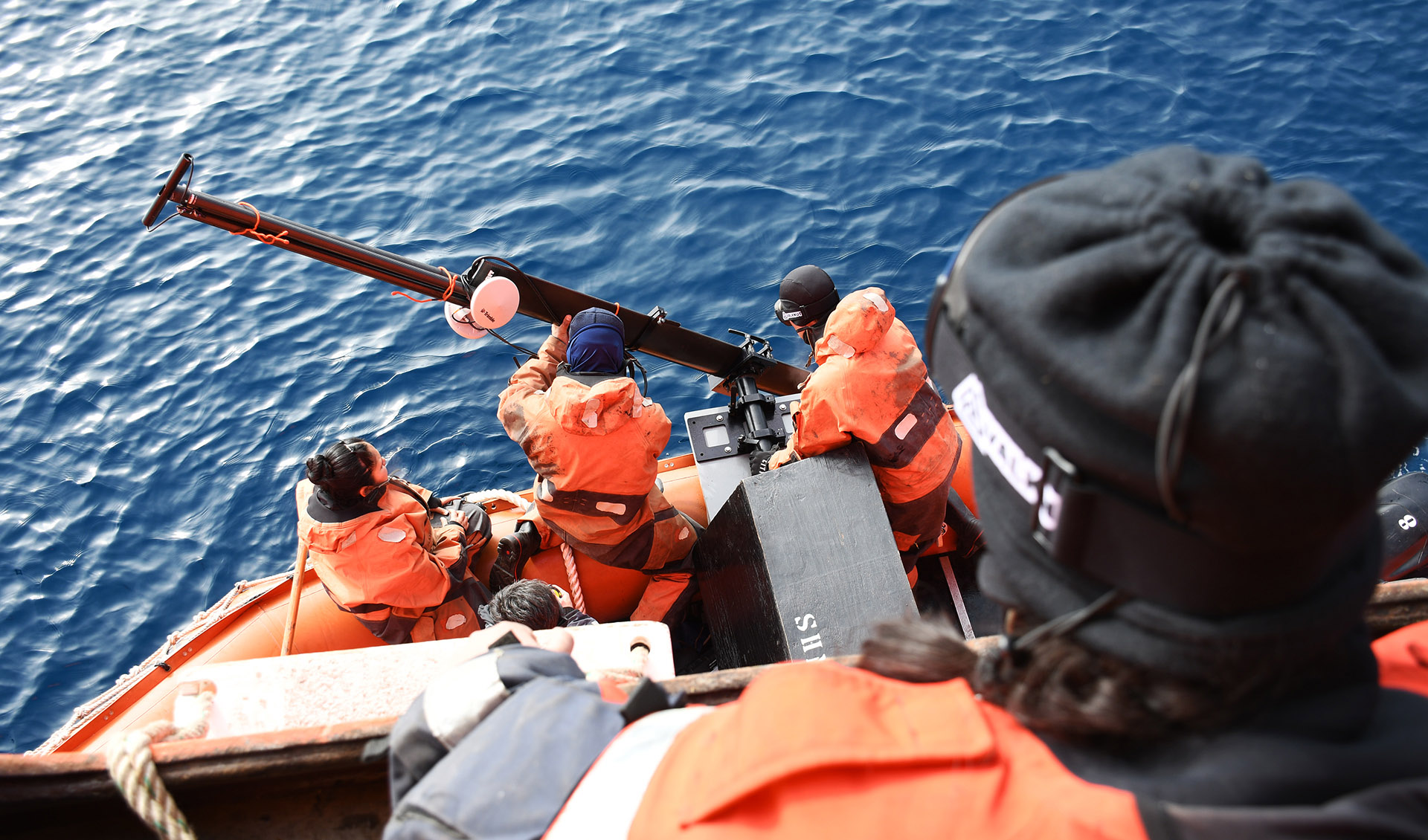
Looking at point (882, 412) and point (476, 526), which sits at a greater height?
point (882, 412)

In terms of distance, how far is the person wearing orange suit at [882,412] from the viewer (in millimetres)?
3238

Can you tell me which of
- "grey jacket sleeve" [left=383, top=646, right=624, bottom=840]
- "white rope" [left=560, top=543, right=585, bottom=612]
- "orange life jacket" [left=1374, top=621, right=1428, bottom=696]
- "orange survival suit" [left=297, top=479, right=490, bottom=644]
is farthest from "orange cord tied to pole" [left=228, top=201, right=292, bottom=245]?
"orange life jacket" [left=1374, top=621, right=1428, bottom=696]

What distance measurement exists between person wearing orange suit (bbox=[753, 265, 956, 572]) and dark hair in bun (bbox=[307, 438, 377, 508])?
1761 mm

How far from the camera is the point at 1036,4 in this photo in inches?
336

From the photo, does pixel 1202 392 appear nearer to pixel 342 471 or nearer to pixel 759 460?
pixel 342 471

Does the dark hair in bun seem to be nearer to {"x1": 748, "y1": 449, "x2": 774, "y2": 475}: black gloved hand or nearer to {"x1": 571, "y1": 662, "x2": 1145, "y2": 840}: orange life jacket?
{"x1": 748, "y1": 449, "x2": 774, "y2": 475}: black gloved hand

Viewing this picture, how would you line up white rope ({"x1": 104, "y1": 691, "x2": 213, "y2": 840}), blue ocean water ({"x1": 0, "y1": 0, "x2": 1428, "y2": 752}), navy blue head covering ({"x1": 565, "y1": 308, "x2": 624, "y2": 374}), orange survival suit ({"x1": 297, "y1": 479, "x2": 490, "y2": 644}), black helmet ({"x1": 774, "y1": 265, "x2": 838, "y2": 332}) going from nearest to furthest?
1. white rope ({"x1": 104, "y1": 691, "x2": 213, "y2": 840})
2. orange survival suit ({"x1": 297, "y1": 479, "x2": 490, "y2": 644})
3. navy blue head covering ({"x1": 565, "y1": 308, "x2": 624, "y2": 374})
4. black helmet ({"x1": 774, "y1": 265, "x2": 838, "y2": 332})
5. blue ocean water ({"x1": 0, "y1": 0, "x2": 1428, "y2": 752})

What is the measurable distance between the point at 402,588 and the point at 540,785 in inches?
115

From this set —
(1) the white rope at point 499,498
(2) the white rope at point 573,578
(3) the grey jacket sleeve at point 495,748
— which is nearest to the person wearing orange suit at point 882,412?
(2) the white rope at point 573,578

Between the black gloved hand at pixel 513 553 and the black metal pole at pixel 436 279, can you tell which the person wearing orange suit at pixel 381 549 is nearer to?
the black gloved hand at pixel 513 553

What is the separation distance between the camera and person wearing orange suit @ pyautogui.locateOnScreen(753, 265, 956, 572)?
3.24 metres

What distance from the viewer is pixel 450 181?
762 centimetres

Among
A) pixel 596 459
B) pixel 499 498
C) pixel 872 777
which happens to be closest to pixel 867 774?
pixel 872 777

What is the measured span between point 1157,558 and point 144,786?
5.45ft
